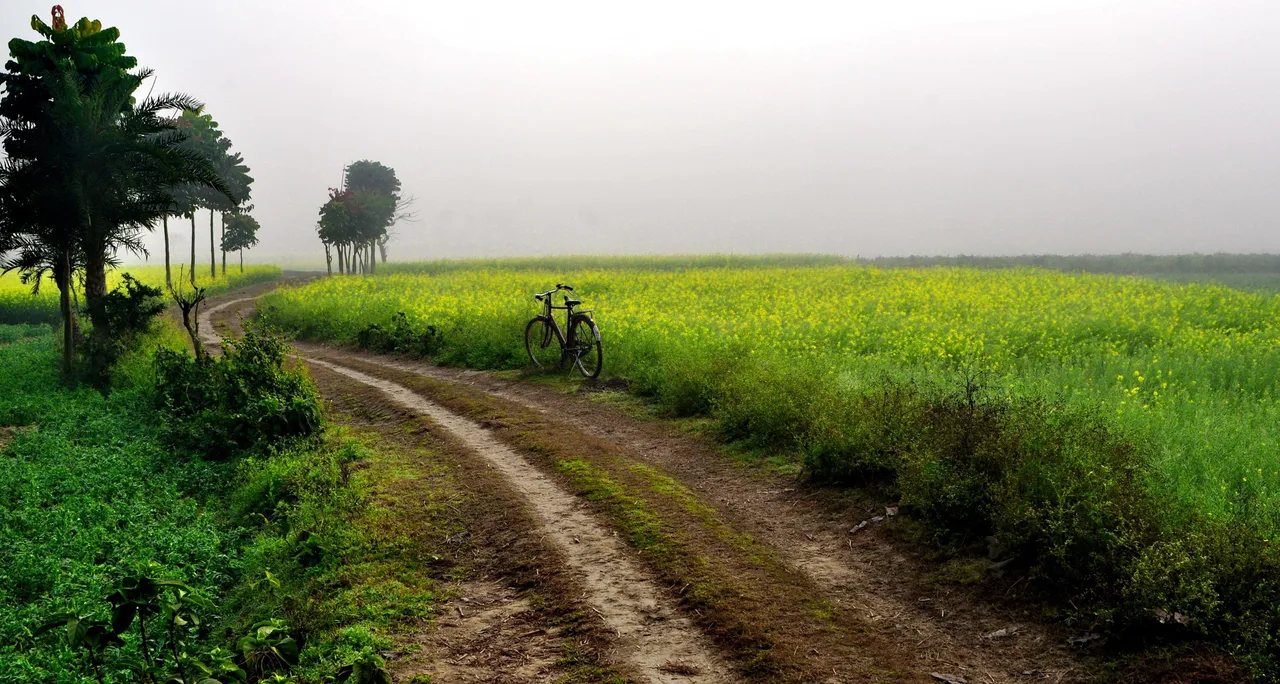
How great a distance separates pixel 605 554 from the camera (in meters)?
6.80

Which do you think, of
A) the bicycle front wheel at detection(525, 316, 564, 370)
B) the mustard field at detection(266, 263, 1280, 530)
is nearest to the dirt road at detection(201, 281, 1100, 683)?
the mustard field at detection(266, 263, 1280, 530)

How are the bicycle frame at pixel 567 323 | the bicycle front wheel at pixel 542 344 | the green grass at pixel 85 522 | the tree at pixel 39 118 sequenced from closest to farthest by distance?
the green grass at pixel 85 522, the bicycle frame at pixel 567 323, the bicycle front wheel at pixel 542 344, the tree at pixel 39 118

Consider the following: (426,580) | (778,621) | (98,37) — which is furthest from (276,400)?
(98,37)

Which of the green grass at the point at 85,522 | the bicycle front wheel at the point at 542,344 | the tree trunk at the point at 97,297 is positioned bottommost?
the green grass at the point at 85,522

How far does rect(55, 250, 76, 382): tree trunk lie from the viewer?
18.0m

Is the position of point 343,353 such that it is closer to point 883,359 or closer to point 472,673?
point 883,359

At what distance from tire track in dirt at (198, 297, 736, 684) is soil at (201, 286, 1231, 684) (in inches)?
0.5

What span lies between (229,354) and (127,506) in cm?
435

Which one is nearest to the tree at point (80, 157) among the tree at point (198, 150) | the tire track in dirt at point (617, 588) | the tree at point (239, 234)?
the tire track in dirt at point (617, 588)

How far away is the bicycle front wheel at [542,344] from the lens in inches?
628

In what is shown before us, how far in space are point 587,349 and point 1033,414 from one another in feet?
29.3

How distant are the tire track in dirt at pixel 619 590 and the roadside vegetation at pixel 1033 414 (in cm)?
261

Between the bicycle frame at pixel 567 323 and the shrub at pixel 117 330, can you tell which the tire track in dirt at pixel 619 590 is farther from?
the shrub at pixel 117 330

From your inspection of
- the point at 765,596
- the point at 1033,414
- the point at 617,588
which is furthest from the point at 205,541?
the point at 1033,414
